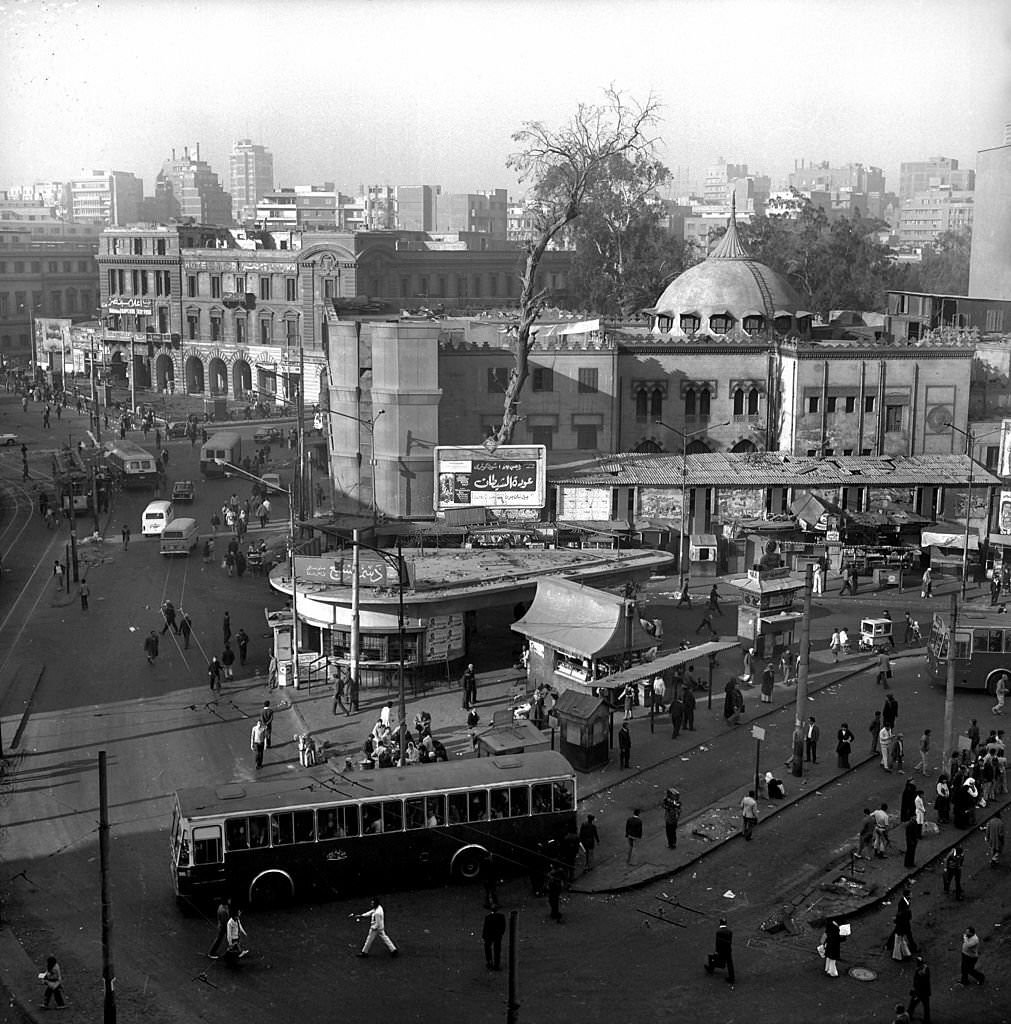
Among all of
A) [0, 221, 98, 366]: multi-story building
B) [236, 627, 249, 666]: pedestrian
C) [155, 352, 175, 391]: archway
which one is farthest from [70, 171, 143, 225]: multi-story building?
[236, 627, 249, 666]: pedestrian

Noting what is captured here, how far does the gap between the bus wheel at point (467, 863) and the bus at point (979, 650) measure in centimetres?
1589

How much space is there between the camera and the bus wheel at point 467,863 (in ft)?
82.2

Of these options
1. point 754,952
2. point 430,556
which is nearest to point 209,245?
point 430,556

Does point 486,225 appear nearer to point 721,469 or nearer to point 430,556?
point 721,469

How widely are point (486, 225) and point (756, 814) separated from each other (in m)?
172

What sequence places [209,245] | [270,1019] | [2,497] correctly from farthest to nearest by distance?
1. [209,245]
2. [2,497]
3. [270,1019]

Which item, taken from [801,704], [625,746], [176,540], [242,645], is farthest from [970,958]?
[176,540]

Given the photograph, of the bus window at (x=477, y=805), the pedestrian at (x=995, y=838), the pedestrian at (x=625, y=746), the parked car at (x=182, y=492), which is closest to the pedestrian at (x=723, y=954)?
the bus window at (x=477, y=805)

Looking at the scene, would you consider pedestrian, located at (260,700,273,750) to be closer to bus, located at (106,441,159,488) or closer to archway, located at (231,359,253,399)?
bus, located at (106,441,159,488)

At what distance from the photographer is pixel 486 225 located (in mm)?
193500

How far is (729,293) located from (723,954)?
49934mm

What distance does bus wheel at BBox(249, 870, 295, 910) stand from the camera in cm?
2395

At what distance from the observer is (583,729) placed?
101 ft

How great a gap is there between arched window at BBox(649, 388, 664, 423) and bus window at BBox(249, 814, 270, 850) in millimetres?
41118
